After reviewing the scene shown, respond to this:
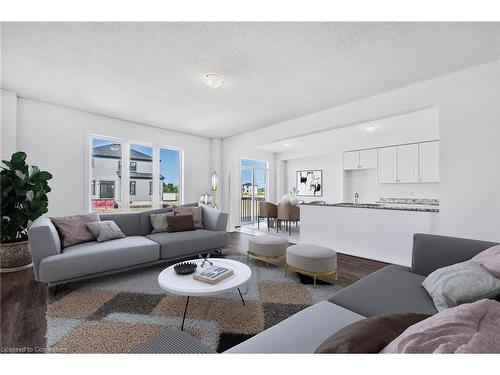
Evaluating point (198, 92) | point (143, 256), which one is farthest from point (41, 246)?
point (198, 92)

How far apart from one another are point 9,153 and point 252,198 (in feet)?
18.1

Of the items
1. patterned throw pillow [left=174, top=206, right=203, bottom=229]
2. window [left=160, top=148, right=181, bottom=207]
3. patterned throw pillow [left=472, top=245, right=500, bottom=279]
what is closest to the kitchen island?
patterned throw pillow [left=472, top=245, right=500, bottom=279]

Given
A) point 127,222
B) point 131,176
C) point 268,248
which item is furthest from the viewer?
point 131,176

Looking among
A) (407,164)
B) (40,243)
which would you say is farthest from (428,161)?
(40,243)

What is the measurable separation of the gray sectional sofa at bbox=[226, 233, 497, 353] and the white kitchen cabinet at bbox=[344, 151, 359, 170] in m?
4.35

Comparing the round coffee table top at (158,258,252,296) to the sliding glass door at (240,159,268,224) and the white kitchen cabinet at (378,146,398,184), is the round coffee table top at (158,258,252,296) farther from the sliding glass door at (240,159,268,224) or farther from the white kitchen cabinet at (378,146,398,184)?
the sliding glass door at (240,159,268,224)

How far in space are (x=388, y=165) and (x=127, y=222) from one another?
5.65 meters

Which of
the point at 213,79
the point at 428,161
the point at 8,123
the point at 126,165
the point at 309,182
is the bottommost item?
the point at 309,182

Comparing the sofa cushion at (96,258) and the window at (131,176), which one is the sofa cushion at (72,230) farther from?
the window at (131,176)

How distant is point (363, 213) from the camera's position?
3.50 metres

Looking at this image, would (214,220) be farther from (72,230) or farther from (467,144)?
(467,144)

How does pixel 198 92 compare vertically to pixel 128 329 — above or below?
above

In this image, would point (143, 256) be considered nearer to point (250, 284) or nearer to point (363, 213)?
point (250, 284)

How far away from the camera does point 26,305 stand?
1993mm
